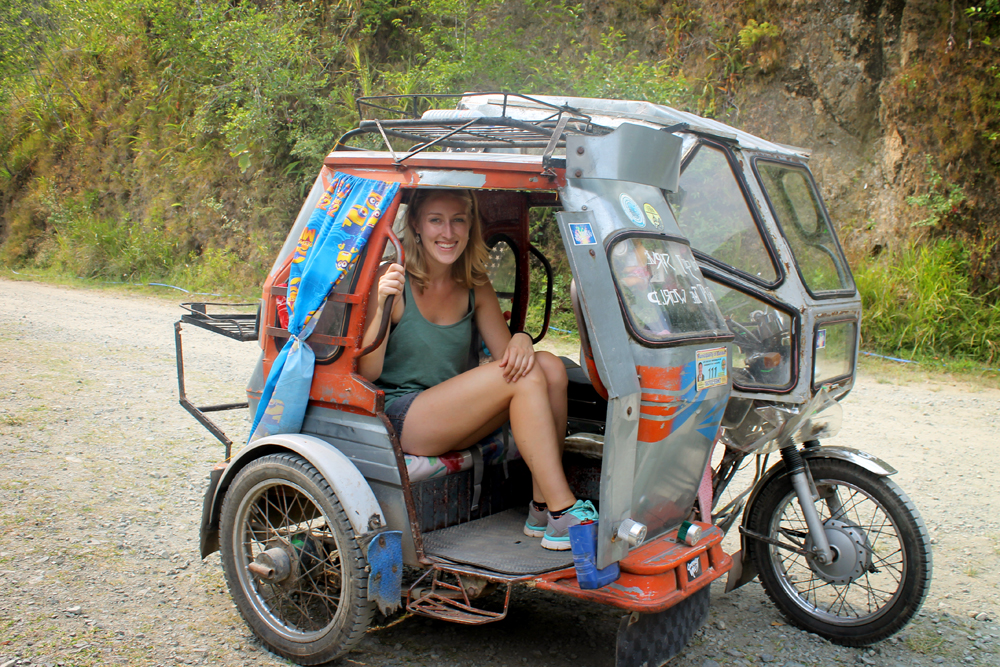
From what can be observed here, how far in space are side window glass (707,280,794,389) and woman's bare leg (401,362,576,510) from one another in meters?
0.91

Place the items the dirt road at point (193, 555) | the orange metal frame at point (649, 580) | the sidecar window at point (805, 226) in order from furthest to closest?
the sidecar window at point (805, 226), the dirt road at point (193, 555), the orange metal frame at point (649, 580)

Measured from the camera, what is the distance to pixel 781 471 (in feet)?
12.0

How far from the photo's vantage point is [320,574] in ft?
10.7

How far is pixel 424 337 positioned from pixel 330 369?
1.46 feet

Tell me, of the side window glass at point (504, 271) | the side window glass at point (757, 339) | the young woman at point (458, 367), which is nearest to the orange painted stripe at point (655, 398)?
the young woman at point (458, 367)

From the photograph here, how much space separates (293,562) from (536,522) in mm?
993

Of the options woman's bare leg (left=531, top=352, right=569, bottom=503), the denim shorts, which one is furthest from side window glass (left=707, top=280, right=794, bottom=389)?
the denim shorts

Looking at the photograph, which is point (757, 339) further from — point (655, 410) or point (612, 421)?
point (612, 421)

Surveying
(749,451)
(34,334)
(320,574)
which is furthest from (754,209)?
(34,334)

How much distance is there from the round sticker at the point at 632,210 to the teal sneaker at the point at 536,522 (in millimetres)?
1234

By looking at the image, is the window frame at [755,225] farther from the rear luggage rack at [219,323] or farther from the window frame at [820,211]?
the rear luggage rack at [219,323]

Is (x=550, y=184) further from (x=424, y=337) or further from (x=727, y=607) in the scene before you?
(x=727, y=607)

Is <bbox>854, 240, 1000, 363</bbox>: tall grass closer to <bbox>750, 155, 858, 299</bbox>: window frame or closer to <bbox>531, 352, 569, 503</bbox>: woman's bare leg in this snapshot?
<bbox>750, 155, 858, 299</bbox>: window frame

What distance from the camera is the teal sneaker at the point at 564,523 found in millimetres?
3004
